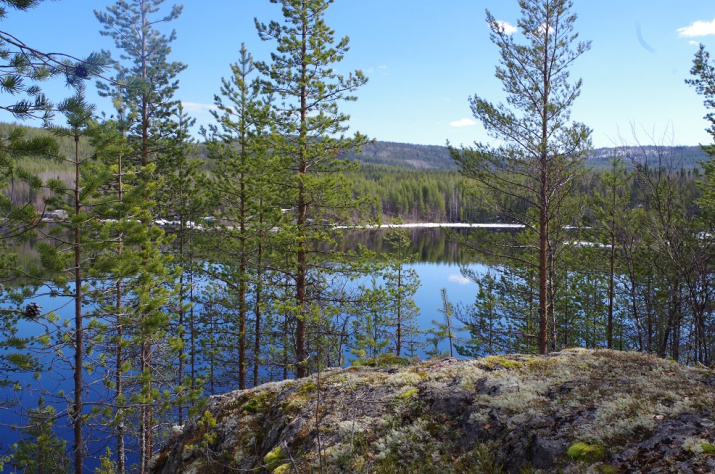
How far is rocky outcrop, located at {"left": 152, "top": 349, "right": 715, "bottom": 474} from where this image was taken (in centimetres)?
375

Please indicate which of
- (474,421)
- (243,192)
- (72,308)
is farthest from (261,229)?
(72,308)

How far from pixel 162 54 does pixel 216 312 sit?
8935mm

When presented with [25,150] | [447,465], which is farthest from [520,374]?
[25,150]

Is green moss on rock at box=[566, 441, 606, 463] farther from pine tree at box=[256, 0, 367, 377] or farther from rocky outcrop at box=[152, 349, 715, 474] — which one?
pine tree at box=[256, 0, 367, 377]

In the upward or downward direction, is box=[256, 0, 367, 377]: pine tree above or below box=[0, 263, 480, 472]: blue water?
above

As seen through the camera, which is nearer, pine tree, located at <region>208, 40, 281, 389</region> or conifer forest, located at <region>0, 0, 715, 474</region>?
conifer forest, located at <region>0, 0, 715, 474</region>

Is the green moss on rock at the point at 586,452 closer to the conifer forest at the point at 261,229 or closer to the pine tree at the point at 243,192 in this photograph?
the conifer forest at the point at 261,229

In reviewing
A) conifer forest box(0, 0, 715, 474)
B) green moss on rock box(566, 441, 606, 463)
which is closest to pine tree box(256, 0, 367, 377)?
conifer forest box(0, 0, 715, 474)

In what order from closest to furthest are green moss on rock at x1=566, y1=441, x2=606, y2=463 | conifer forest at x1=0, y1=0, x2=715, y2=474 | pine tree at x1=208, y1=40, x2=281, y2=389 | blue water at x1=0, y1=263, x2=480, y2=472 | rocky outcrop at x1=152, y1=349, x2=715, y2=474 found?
1. green moss on rock at x1=566, y1=441, x2=606, y2=463
2. rocky outcrop at x1=152, y1=349, x2=715, y2=474
3. conifer forest at x1=0, y1=0, x2=715, y2=474
4. pine tree at x1=208, y1=40, x2=281, y2=389
5. blue water at x1=0, y1=263, x2=480, y2=472

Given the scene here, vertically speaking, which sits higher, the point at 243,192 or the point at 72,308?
the point at 243,192

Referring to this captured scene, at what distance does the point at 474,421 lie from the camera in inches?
185

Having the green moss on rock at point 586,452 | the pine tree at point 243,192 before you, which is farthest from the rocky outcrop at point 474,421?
the pine tree at point 243,192

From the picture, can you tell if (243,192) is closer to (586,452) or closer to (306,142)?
(306,142)

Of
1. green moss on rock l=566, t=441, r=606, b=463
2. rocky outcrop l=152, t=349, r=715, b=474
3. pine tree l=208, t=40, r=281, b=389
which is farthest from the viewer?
pine tree l=208, t=40, r=281, b=389
